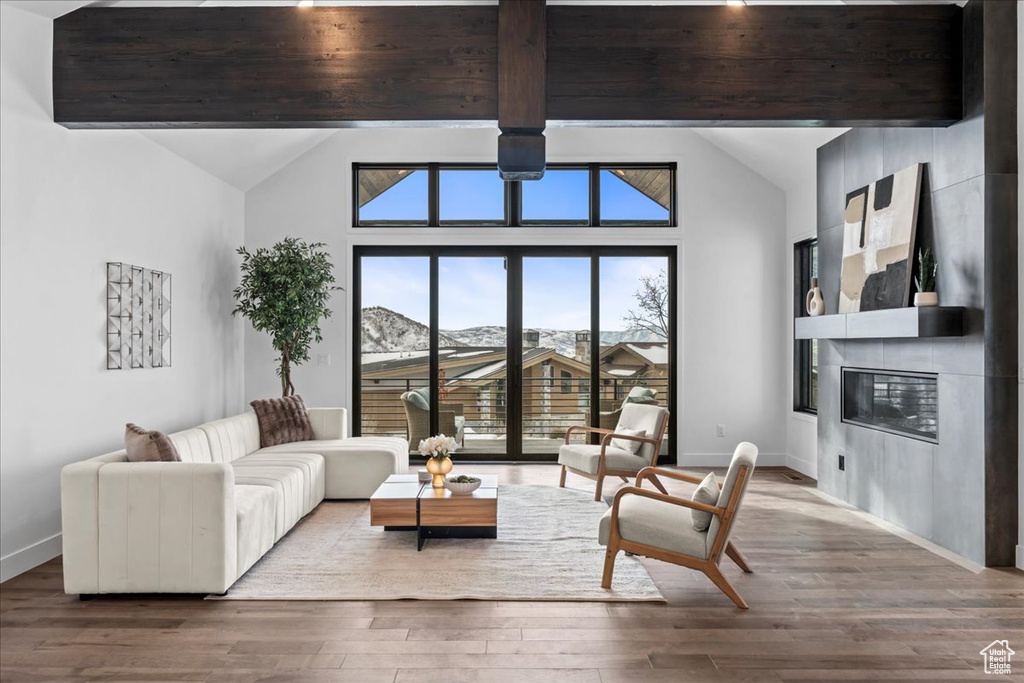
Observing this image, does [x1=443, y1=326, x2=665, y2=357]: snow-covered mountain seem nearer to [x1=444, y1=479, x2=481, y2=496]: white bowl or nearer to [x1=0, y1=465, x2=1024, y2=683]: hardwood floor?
[x1=444, y1=479, x2=481, y2=496]: white bowl

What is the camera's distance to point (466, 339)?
24.1ft

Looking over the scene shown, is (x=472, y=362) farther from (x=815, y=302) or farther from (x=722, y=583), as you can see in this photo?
(x=722, y=583)

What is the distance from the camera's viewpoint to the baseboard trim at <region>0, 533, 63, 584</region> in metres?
3.75

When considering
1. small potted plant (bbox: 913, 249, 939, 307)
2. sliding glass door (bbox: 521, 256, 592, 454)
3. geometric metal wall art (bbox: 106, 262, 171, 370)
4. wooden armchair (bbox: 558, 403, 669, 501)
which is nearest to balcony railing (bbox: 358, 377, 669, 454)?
sliding glass door (bbox: 521, 256, 592, 454)

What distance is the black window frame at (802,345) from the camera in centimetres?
694

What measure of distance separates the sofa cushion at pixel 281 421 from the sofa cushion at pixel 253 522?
65.9 inches

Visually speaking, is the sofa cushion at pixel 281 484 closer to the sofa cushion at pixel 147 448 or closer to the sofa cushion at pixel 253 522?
the sofa cushion at pixel 253 522

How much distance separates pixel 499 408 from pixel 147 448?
13.5ft

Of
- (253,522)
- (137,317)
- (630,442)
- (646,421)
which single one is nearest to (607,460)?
(630,442)

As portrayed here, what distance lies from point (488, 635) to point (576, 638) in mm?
397

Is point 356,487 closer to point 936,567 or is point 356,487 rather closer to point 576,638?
point 576,638

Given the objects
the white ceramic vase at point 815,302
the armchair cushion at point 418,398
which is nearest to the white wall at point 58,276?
the armchair cushion at point 418,398

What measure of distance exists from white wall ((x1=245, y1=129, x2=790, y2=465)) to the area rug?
2.64 metres

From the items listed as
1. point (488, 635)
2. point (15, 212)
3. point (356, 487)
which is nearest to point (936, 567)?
point (488, 635)
